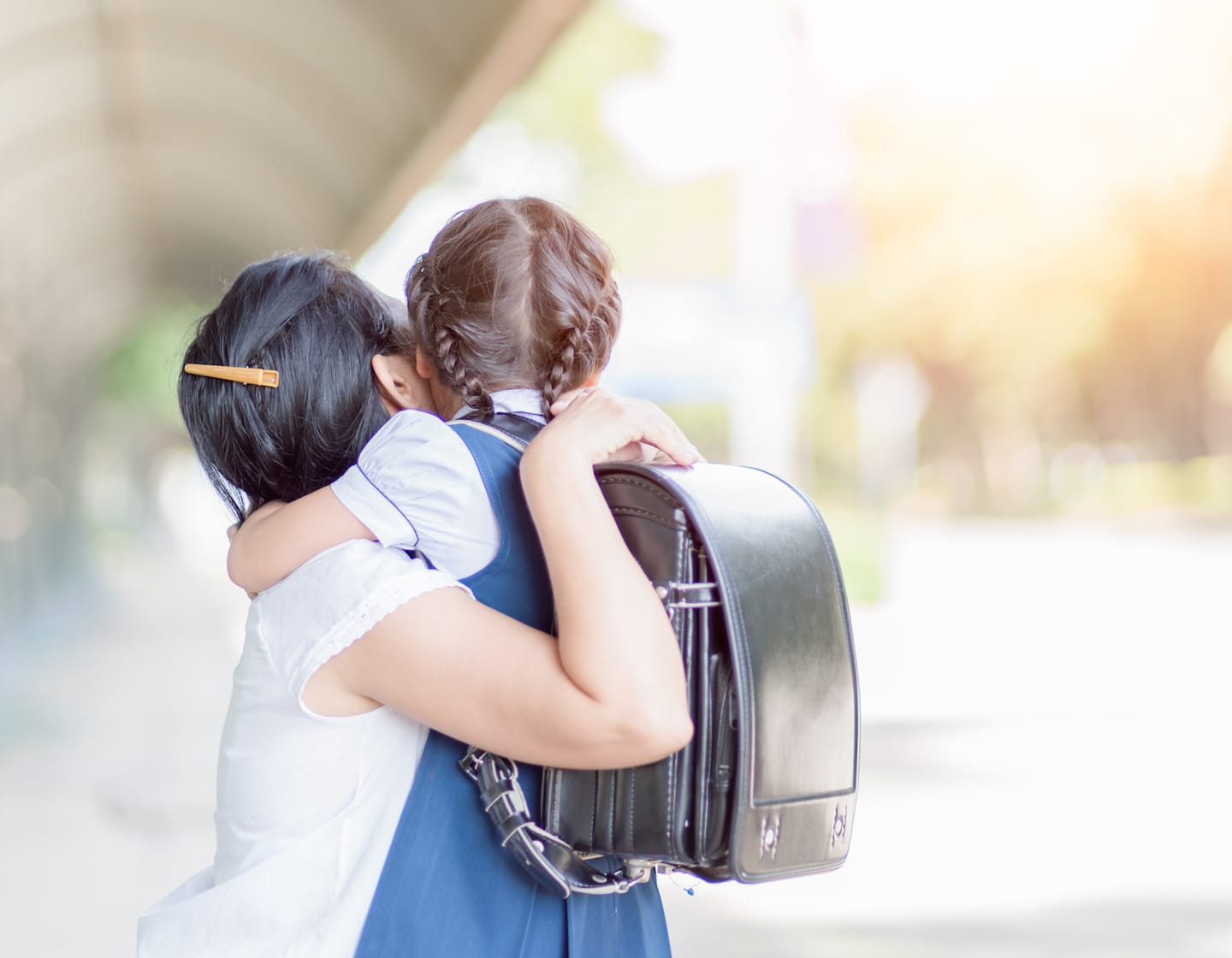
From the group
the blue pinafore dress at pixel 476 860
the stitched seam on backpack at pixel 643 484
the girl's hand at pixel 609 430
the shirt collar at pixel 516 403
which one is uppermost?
the shirt collar at pixel 516 403

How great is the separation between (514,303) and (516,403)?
4.4 inches

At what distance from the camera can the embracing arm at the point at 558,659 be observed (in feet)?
4.33

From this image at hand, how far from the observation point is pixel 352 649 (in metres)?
1.41

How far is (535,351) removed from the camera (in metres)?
1.57

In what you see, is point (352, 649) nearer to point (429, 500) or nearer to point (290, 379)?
point (429, 500)

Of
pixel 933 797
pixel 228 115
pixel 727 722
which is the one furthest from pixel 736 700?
pixel 228 115

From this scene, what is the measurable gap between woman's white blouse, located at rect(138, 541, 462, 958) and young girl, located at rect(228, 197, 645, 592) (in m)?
0.04

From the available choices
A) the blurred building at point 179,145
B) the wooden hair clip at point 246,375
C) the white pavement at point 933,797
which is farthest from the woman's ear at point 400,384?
the white pavement at point 933,797

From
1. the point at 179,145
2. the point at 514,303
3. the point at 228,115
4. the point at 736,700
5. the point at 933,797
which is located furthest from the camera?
the point at 179,145

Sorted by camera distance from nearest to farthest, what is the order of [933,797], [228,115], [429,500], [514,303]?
[429,500] < [514,303] < [933,797] < [228,115]

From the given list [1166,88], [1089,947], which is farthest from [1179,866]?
[1166,88]

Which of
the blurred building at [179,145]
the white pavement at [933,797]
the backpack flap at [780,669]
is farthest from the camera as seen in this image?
the blurred building at [179,145]

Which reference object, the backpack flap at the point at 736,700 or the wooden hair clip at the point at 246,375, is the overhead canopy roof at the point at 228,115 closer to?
the wooden hair clip at the point at 246,375

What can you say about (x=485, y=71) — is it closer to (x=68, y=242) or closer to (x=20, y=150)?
(x=20, y=150)
